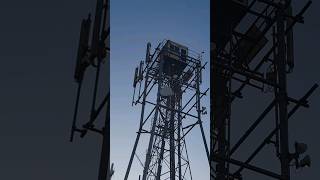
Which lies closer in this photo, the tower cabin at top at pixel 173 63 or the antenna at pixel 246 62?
the antenna at pixel 246 62

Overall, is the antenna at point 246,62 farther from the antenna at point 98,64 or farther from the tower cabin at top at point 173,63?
the antenna at point 98,64

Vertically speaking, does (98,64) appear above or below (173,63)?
below

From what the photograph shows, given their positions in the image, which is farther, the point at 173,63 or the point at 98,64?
the point at 173,63

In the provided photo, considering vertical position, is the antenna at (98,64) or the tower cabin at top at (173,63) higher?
the tower cabin at top at (173,63)

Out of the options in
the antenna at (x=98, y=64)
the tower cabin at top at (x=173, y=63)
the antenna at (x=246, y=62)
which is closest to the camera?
the antenna at (x=98, y=64)

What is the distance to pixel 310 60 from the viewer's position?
5.38 metres

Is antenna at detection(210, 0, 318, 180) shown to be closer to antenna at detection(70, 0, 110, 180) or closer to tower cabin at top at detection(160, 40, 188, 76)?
tower cabin at top at detection(160, 40, 188, 76)

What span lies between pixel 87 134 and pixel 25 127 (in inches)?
36.7

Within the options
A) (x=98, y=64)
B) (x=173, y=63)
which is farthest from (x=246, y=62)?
(x=98, y=64)

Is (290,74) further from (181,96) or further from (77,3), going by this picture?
(77,3)

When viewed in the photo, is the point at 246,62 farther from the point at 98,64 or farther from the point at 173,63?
the point at 98,64

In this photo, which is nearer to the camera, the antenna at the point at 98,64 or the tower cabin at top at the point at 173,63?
the antenna at the point at 98,64

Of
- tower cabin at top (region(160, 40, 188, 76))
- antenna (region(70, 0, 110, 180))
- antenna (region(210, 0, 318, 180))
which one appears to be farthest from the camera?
tower cabin at top (region(160, 40, 188, 76))

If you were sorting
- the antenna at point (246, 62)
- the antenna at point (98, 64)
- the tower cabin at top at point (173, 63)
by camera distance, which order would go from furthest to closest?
the tower cabin at top at point (173, 63) → the antenna at point (246, 62) → the antenna at point (98, 64)
